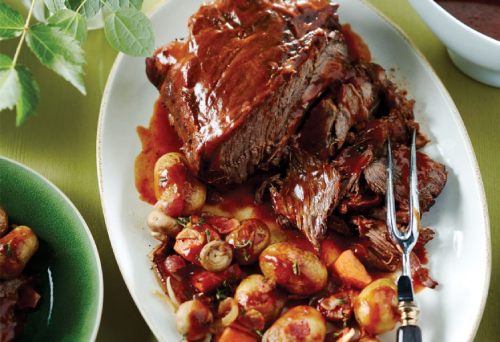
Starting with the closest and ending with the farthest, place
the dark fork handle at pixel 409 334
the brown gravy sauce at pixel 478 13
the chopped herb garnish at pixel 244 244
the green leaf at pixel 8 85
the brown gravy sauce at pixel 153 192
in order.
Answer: the green leaf at pixel 8 85 → the dark fork handle at pixel 409 334 → the chopped herb garnish at pixel 244 244 → the brown gravy sauce at pixel 153 192 → the brown gravy sauce at pixel 478 13

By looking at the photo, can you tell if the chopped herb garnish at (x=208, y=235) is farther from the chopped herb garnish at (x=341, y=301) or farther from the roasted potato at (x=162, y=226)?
the chopped herb garnish at (x=341, y=301)

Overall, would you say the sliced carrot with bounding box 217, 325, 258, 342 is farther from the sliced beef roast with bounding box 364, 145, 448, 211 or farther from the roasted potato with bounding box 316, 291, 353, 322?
the sliced beef roast with bounding box 364, 145, 448, 211

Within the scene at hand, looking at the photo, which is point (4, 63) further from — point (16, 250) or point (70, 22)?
point (16, 250)

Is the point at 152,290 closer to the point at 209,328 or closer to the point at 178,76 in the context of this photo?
the point at 209,328

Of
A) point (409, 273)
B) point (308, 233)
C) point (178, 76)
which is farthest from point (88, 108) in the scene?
point (409, 273)

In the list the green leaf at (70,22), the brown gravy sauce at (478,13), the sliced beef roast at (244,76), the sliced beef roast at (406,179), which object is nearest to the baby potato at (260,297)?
the sliced beef roast at (244,76)

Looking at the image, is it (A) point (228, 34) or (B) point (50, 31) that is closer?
(B) point (50, 31)
